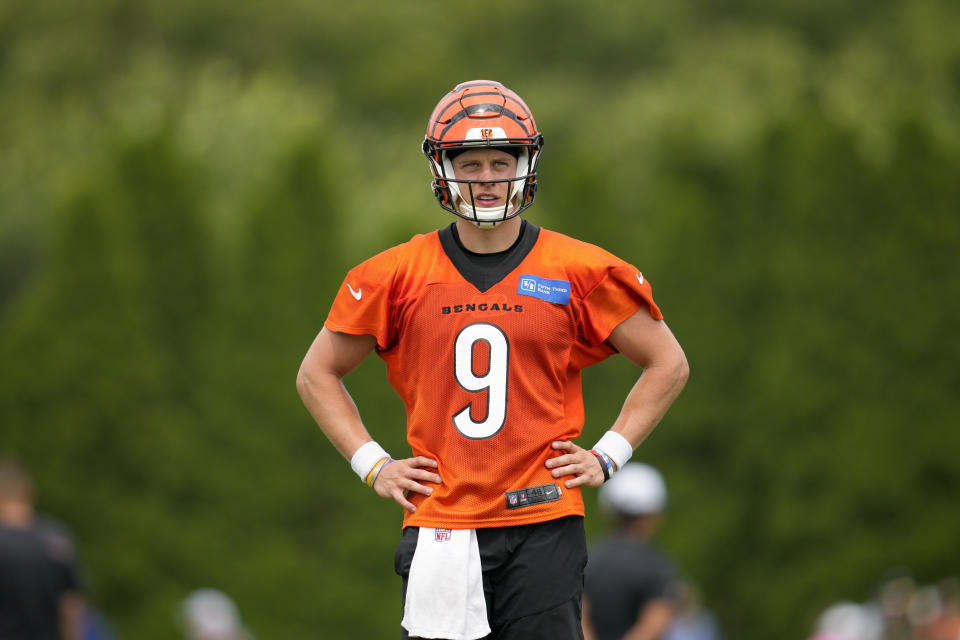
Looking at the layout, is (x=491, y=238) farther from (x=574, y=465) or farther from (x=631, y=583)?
(x=631, y=583)

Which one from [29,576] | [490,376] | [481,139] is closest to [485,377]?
→ [490,376]

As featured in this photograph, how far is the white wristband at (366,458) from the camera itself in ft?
12.5

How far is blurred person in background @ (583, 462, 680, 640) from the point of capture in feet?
20.7

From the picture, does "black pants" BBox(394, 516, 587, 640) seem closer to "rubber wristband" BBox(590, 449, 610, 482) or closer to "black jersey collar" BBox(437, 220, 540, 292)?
"rubber wristband" BBox(590, 449, 610, 482)

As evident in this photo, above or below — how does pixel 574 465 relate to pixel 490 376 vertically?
below

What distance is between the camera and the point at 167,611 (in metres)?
15.6

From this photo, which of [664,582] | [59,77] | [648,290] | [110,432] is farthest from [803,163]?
[59,77]

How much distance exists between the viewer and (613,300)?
3.79 m

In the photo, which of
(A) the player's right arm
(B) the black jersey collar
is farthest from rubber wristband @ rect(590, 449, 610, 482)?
(A) the player's right arm

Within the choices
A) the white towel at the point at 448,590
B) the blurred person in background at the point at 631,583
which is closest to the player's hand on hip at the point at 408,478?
the white towel at the point at 448,590

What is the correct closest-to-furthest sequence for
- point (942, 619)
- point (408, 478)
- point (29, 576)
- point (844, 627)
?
point (408, 478)
point (29, 576)
point (942, 619)
point (844, 627)

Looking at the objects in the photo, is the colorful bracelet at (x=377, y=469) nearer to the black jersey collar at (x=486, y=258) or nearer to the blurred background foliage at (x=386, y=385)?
the black jersey collar at (x=486, y=258)

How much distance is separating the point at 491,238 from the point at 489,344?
36cm

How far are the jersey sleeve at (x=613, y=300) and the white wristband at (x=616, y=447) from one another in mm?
298
